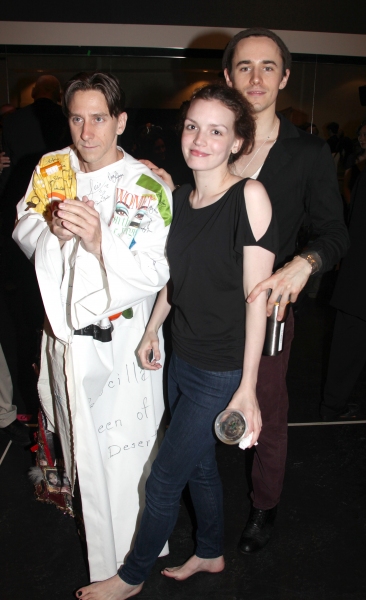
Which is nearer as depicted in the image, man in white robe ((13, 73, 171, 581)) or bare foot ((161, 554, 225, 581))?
man in white robe ((13, 73, 171, 581))

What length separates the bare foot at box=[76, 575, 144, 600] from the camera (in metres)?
1.59

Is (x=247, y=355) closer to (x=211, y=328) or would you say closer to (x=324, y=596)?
(x=211, y=328)

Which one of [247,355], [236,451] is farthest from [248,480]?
[247,355]

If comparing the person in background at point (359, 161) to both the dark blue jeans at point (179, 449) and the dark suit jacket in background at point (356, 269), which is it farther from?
the dark blue jeans at point (179, 449)

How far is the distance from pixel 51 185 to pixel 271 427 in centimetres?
107

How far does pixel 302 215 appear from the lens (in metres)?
1.66

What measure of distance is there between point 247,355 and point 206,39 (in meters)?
4.36

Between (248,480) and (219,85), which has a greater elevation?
(219,85)

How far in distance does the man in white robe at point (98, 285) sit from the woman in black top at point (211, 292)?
0.12m

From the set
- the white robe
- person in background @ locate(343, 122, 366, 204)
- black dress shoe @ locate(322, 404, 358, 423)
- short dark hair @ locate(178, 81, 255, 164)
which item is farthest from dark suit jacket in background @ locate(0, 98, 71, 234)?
black dress shoe @ locate(322, 404, 358, 423)

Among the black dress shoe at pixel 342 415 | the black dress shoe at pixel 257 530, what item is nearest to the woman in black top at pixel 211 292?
the black dress shoe at pixel 257 530

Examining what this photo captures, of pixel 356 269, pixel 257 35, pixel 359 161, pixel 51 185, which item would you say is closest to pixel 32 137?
pixel 51 185

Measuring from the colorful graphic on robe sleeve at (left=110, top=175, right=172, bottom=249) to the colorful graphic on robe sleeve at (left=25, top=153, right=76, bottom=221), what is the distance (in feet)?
0.55

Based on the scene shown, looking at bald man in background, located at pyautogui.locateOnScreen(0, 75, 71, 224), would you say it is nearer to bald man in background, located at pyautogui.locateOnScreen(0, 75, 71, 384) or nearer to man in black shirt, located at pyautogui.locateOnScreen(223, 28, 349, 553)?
bald man in background, located at pyautogui.locateOnScreen(0, 75, 71, 384)
